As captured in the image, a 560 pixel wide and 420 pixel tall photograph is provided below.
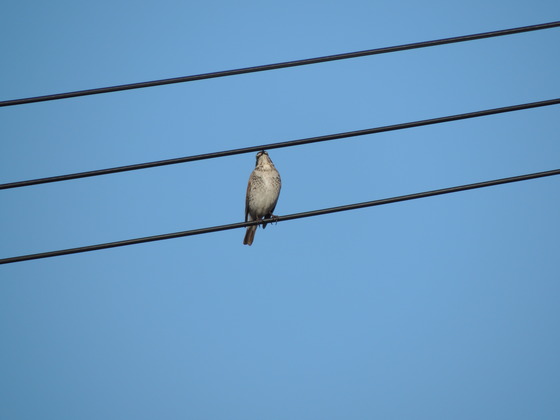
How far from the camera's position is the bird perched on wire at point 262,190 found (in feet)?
48.5

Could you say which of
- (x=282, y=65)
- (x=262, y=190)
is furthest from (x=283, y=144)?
(x=262, y=190)

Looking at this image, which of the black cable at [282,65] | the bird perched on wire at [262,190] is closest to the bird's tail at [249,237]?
the bird perched on wire at [262,190]

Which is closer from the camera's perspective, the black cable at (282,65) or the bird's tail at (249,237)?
the black cable at (282,65)

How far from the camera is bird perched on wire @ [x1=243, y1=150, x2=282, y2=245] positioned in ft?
48.5

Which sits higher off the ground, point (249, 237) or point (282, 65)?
point (249, 237)

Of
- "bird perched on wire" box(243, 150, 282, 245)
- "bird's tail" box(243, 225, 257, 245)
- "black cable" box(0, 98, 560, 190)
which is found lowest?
"black cable" box(0, 98, 560, 190)

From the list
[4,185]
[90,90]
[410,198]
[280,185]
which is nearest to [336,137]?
[410,198]

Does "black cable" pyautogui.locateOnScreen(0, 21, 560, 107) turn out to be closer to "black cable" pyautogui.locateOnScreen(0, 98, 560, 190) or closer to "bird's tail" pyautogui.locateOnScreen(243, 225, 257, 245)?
"black cable" pyautogui.locateOnScreen(0, 98, 560, 190)

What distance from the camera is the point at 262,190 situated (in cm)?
1478

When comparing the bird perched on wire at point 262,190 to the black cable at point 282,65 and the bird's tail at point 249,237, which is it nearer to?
the bird's tail at point 249,237

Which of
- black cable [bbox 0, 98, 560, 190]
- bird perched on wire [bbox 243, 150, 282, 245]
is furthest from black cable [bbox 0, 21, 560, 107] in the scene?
bird perched on wire [bbox 243, 150, 282, 245]

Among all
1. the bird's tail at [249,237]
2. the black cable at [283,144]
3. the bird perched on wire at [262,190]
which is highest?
the bird perched on wire at [262,190]

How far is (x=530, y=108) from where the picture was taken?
8.81 metres

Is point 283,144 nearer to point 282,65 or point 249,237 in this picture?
point 282,65
